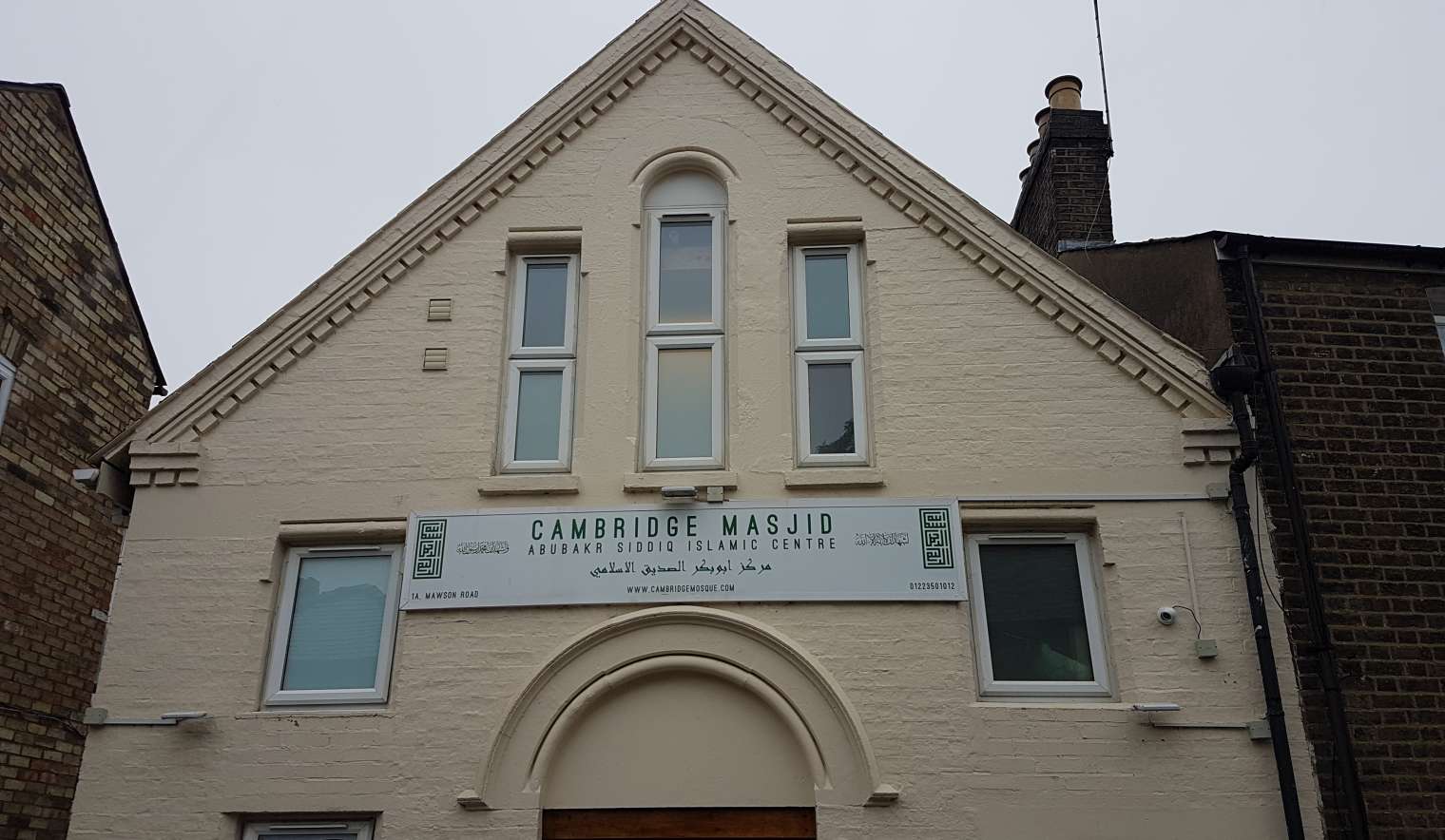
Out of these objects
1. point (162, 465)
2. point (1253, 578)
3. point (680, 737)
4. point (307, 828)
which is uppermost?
point (162, 465)

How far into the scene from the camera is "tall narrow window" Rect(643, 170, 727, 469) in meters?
10.3

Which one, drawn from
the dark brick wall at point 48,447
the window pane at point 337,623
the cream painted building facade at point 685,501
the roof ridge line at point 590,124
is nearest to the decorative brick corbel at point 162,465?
the cream painted building facade at point 685,501

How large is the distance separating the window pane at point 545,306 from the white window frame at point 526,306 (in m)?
0.03

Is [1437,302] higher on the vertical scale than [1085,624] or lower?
higher

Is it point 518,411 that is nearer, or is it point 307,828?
point 307,828

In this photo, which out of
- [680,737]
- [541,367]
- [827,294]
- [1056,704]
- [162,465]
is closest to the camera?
[1056,704]

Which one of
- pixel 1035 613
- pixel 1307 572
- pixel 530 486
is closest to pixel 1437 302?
pixel 1307 572

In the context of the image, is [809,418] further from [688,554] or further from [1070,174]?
[1070,174]

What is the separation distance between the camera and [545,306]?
11070 mm

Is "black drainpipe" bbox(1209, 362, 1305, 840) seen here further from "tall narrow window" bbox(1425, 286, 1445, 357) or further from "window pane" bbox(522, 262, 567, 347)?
"window pane" bbox(522, 262, 567, 347)

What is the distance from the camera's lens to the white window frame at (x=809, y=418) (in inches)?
398

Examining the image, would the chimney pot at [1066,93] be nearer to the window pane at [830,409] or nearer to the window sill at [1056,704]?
the window pane at [830,409]

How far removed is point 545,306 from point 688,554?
9.66 ft

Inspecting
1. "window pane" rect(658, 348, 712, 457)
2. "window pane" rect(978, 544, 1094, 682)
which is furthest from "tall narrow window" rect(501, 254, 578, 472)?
"window pane" rect(978, 544, 1094, 682)
